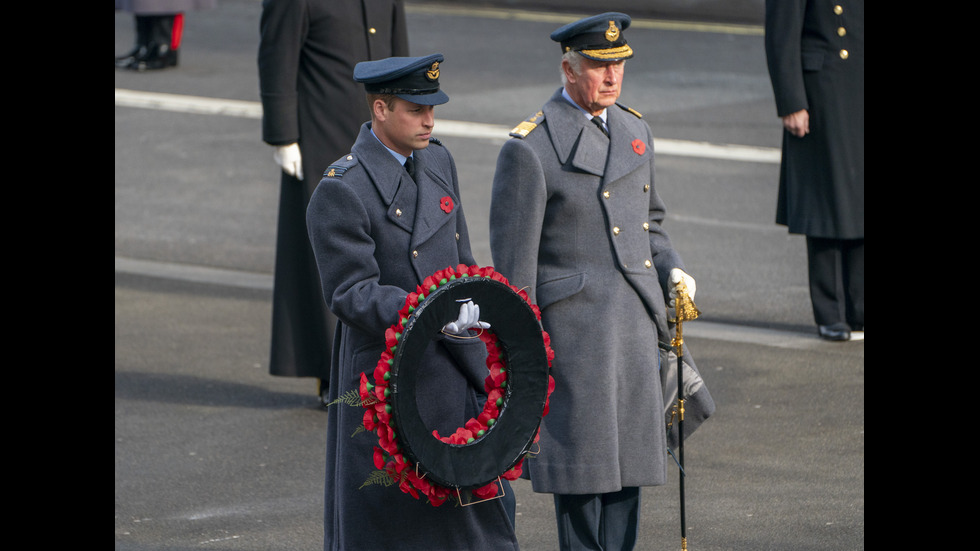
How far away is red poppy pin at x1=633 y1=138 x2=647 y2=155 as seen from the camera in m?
5.16

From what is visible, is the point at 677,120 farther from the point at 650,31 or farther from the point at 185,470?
the point at 185,470

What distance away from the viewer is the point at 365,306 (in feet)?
14.3

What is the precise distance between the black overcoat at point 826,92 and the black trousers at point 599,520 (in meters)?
3.70

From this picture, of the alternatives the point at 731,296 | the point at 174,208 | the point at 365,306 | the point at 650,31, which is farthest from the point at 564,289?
the point at 650,31

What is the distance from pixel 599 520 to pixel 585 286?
0.82 meters

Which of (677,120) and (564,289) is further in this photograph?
(677,120)

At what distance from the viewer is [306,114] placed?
7.45 meters

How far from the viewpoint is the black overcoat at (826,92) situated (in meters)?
8.48

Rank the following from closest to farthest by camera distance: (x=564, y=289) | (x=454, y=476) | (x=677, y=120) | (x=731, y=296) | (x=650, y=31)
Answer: (x=454, y=476) < (x=564, y=289) < (x=731, y=296) < (x=677, y=120) < (x=650, y=31)

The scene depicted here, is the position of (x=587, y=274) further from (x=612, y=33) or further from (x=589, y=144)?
(x=612, y=33)

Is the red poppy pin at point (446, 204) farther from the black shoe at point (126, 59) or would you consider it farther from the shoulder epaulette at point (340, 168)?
the black shoe at point (126, 59)

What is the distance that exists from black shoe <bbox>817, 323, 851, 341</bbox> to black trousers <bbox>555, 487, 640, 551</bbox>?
11.8 ft

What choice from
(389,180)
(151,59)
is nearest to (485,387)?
(389,180)

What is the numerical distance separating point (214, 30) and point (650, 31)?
6236 millimetres
